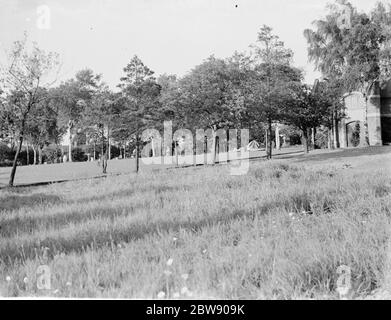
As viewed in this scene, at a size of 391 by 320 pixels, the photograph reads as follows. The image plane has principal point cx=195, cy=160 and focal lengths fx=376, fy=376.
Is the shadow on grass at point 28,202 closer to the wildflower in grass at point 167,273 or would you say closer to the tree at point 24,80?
the wildflower in grass at point 167,273

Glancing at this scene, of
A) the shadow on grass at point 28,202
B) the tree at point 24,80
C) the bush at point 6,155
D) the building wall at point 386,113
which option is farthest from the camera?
the bush at point 6,155

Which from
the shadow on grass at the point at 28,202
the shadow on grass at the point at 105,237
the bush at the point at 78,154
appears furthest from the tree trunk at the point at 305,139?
the bush at the point at 78,154

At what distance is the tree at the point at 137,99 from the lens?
3262 centimetres

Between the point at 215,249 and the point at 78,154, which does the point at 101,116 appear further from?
the point at 78,154

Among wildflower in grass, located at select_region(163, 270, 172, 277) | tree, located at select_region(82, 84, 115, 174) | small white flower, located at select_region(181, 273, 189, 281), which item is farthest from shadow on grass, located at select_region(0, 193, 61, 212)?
tree, located at select_region(82, 84, 115, 174)

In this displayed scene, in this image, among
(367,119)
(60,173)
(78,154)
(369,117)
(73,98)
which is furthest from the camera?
(78,154)

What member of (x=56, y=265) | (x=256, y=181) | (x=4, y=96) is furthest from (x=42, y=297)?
(x=4, y=96)

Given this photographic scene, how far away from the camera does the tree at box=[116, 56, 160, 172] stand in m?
32.6

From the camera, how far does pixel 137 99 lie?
111 ft

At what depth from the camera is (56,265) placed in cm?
391

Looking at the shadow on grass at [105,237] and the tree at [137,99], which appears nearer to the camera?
the shadow on grass at [105,237]

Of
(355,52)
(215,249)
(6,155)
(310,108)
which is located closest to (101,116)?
(310,108)

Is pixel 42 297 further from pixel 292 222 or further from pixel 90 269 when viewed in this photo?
pixel 292 222
